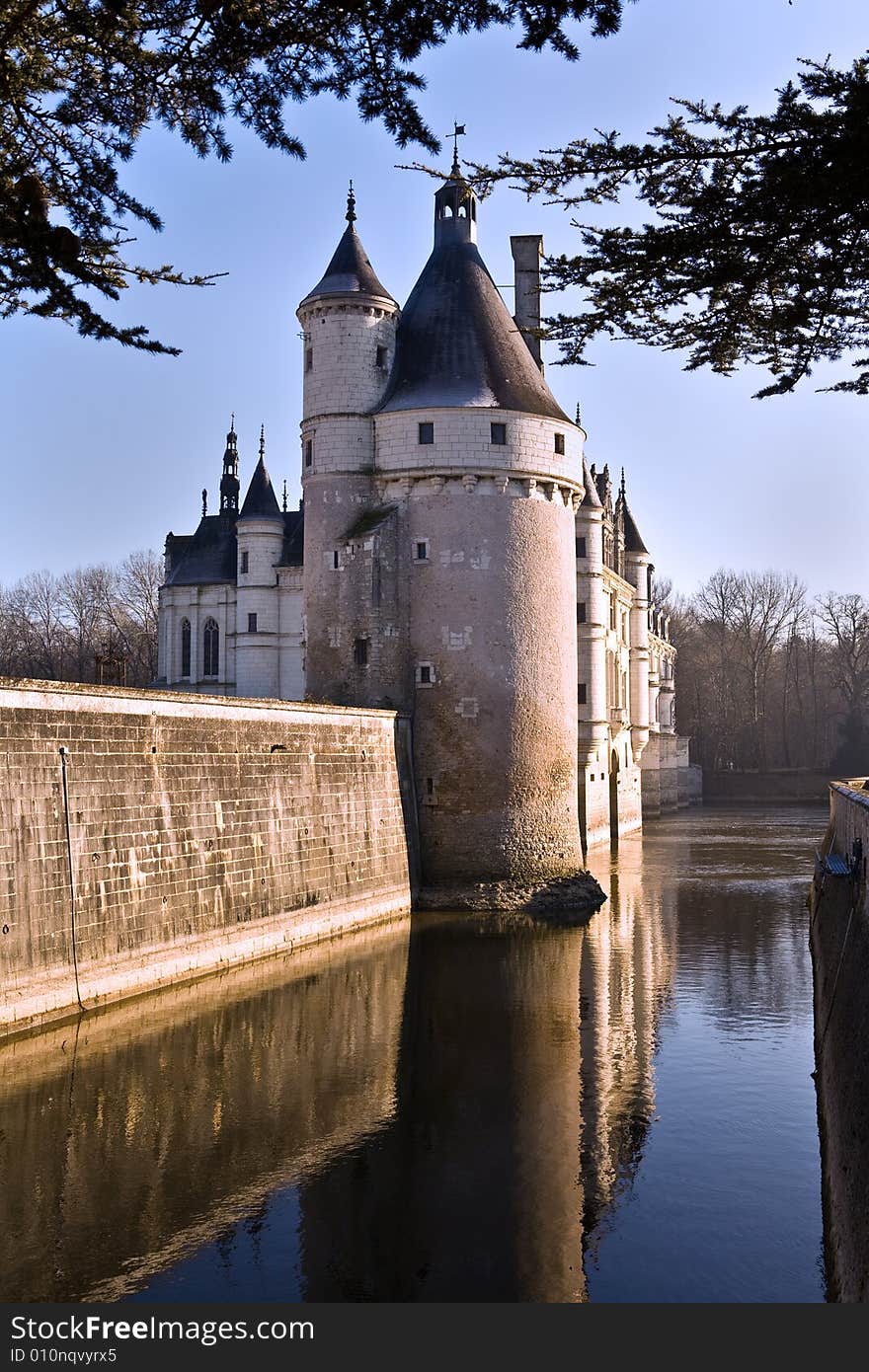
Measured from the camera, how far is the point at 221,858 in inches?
736

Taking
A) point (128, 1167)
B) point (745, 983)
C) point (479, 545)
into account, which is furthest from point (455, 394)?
point (128, 1167)

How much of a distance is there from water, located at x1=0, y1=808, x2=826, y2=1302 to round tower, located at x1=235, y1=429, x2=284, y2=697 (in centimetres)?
2892

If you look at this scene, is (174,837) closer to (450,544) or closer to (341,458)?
(450,544)

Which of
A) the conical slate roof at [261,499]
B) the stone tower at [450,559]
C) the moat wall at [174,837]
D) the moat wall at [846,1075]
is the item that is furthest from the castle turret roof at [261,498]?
the moat wall at [846,1075]

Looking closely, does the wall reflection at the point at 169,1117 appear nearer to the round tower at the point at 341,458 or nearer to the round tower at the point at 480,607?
the round tower at the point at 480,607

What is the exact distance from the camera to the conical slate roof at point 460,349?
26.7 m

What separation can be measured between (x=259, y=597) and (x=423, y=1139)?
124ft

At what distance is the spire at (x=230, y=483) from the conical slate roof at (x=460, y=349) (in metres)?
25.1

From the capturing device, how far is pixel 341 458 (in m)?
27.2

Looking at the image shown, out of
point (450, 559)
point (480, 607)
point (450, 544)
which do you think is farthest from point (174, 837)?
point (450, 544)

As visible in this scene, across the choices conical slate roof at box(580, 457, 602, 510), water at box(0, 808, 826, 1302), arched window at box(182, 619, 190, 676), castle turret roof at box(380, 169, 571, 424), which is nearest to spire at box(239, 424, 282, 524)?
arched window at box(182, 619, 190, 676)

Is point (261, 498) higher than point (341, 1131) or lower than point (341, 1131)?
higher

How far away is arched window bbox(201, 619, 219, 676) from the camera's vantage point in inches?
1953

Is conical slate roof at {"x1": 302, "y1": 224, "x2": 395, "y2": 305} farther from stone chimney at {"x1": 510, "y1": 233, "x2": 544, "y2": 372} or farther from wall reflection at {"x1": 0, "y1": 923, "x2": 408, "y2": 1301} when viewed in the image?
wall reflection at {"x1": 0, "y1": 923, "x2": 408, "y2": 1301}
